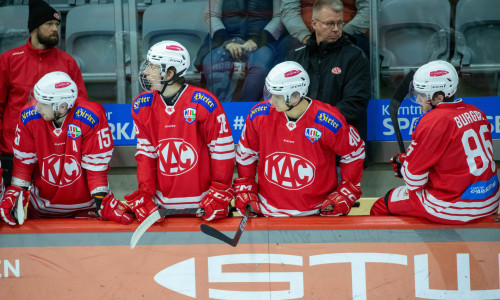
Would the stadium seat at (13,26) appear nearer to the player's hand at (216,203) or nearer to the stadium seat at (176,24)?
the stadium seat at (176,24)

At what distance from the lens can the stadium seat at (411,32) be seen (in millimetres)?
5332

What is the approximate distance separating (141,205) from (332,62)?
5.49 feet

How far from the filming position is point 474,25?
17.5ft

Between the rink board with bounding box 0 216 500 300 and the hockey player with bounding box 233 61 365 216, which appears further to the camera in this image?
the hockey player with bounding box 233 61 365 216

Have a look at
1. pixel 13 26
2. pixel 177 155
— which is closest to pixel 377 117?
pixel 177 155

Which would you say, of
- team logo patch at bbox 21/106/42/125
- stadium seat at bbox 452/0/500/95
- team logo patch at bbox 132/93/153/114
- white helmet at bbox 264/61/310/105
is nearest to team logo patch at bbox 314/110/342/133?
white helmet at bbox 264/61/310/105

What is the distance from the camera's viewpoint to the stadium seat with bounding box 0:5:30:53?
5695mm

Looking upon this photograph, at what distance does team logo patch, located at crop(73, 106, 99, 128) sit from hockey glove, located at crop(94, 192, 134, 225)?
1.50 feet

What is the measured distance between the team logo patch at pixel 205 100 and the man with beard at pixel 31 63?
4.17 feet

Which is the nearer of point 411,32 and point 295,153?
point 295,153

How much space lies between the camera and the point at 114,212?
328cm

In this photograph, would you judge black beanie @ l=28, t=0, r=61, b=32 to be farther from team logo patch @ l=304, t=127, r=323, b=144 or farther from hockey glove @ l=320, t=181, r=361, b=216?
hockey glove @ l=320, t=181, r=361, b=216

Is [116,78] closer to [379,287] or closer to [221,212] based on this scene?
[221,212]

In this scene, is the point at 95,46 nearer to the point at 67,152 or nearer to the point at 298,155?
the point at 67,152
